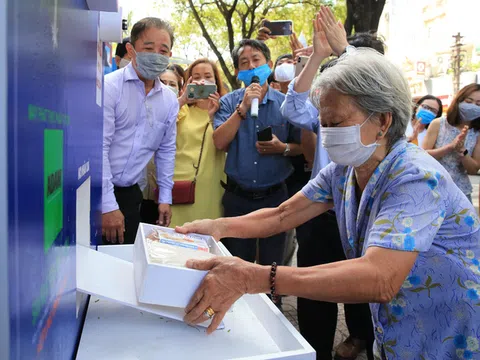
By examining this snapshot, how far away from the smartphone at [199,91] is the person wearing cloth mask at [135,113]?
0.42 metres

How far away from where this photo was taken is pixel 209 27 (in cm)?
1431

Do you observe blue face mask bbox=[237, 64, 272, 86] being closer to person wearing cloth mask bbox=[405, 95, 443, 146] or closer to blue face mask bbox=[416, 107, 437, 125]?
person wearing cloth mask bbox=[405, 95, 443, 146]

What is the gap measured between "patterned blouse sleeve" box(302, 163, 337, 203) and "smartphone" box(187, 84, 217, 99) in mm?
1755

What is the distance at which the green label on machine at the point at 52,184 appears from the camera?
772mm

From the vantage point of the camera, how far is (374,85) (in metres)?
1.46

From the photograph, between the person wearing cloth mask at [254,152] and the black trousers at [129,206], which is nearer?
the black trousers at [129,206]

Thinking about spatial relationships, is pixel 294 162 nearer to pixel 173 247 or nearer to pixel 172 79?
pixel 172 79

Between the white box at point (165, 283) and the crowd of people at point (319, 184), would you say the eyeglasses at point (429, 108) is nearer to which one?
the crowd of people at point (319, 184)

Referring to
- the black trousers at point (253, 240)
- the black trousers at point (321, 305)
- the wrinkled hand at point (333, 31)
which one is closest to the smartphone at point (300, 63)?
the wrinkled hand at point (333, 31)

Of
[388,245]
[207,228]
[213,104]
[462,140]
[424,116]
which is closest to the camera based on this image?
[388,245]

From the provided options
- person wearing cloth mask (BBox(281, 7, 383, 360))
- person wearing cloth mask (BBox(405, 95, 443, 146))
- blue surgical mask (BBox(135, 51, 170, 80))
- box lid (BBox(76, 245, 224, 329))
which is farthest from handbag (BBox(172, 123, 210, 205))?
person wearing cloth mask (BBox(405, 95, 443, 146))

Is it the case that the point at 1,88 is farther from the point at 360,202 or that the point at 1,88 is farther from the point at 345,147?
the point at 360,202

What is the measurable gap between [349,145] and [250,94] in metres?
1.67

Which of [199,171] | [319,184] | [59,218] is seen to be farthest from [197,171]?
[59,218]
